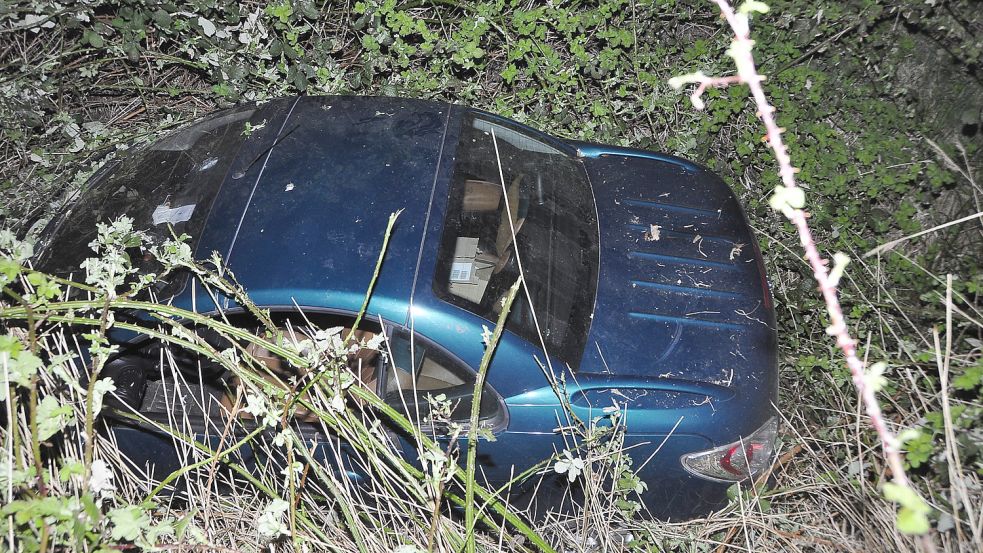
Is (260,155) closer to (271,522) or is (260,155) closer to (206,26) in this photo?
(271,522)

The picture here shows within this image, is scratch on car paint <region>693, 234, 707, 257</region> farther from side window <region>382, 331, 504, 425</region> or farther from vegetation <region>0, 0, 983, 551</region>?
side window <region>382, 331, 504, 425</region>

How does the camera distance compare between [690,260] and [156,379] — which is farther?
[690,260]

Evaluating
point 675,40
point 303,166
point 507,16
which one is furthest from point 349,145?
point 675,40

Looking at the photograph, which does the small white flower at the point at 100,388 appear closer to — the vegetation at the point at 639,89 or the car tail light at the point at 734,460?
the vegetation at the point at 639,89

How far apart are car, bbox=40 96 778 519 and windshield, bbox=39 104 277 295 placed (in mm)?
12

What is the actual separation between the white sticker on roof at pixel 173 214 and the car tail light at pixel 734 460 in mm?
2300

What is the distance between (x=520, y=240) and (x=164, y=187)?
5.38 ft

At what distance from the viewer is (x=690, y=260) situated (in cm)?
311

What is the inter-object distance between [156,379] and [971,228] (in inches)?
163

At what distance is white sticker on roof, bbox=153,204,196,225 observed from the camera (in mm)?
2754

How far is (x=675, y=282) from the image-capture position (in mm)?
3002

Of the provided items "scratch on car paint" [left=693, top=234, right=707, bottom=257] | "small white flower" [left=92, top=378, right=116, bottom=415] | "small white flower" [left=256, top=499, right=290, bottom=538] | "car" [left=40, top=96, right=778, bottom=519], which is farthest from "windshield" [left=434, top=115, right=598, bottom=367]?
"small white flower" [left=92, top=378, right=116, bottom=415]

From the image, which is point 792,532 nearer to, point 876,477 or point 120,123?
point 876,477

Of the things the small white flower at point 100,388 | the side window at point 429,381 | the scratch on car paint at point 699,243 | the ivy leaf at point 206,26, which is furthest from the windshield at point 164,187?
the scratch on car paint at point 699,243
